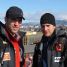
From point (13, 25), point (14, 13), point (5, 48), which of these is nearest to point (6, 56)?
point (5, 48)

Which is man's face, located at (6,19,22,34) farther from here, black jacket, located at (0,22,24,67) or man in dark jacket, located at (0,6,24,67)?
black jacket, located at (0,22,24,67)

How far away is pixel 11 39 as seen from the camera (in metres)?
5.66

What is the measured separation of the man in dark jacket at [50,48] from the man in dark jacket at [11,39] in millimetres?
448

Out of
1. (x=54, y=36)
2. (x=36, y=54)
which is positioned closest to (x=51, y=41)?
(x=54, y=36)

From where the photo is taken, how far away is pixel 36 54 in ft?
20.9

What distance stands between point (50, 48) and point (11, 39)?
2.46 feet

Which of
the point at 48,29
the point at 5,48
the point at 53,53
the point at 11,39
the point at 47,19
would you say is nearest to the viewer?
the point at 5,48

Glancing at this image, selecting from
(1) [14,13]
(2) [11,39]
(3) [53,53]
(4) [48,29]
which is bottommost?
(3) [53,53]

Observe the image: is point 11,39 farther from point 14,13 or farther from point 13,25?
point 14,13

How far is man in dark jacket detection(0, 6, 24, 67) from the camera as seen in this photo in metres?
5.51

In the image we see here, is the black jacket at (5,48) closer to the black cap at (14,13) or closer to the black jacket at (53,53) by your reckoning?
the black cap at (14,13)

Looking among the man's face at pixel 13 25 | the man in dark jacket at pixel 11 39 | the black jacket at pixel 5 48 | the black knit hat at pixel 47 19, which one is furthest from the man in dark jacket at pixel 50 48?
the black jacket at pixel 5 48

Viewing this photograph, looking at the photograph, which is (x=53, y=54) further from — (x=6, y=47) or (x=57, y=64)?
(x=6, y=47)

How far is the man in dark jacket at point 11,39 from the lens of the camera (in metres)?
5.51
